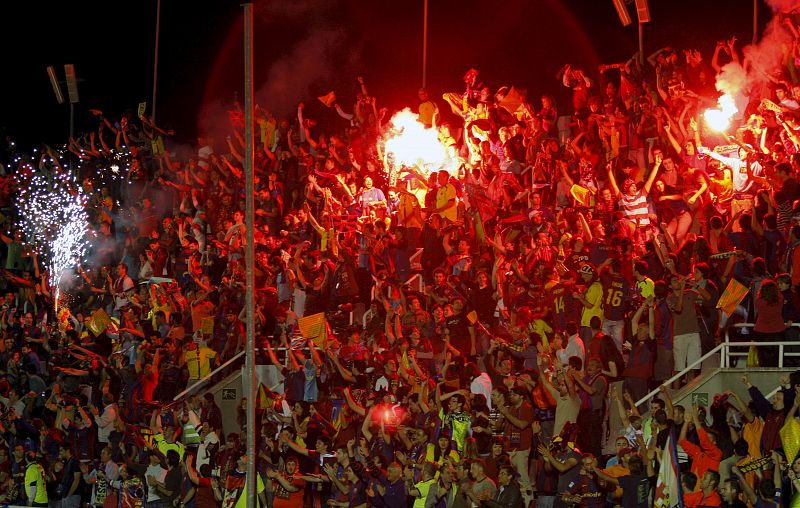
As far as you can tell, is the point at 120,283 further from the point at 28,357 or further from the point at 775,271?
the point at 775,271

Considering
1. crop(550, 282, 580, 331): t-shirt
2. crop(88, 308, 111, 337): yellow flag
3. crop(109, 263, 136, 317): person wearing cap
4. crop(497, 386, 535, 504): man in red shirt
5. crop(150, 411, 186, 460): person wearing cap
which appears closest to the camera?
crop(497, 386, 535, 504): man in red shirt

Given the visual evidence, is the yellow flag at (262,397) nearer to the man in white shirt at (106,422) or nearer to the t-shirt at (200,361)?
the t-shirt at (200,361)

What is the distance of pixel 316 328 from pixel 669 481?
6.97 meters

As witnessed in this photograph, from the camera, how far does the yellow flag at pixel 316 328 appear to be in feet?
64.4

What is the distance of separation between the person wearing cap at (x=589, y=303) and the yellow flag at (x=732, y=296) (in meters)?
1.55

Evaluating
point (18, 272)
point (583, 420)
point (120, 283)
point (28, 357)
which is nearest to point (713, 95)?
point (583, 420)

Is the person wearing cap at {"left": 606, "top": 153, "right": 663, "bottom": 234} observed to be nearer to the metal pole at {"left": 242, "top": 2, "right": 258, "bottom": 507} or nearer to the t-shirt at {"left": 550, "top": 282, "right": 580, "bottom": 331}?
the t-shirt at {"left": 550, "top": 282, "right": 580, "bottom": 331}

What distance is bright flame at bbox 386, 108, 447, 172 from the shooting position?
22141 millimetres

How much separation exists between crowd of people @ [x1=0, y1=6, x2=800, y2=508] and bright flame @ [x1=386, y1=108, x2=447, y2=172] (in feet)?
0.53

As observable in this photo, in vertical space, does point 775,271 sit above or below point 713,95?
below

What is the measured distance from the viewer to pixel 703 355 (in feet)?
53.3

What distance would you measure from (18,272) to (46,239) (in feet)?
2.71

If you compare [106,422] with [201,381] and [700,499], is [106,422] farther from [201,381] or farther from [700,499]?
[700,499]

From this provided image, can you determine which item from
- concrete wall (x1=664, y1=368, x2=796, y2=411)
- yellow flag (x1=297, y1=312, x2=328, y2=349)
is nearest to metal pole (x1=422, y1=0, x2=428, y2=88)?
yellow flag (x1=297, y1=312, x2=328, y2=349)
